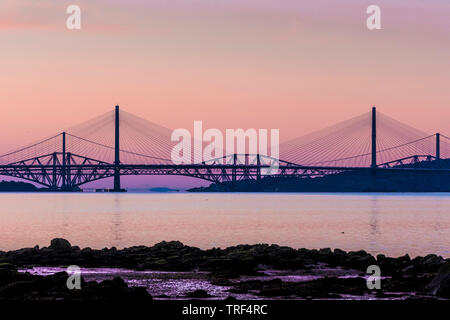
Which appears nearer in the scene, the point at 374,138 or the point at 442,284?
the point at 442,284

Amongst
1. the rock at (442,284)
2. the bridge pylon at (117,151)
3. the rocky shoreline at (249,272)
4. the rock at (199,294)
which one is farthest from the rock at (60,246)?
the bridge pylon at (117,151)

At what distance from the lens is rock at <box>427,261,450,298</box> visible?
12.5 metres

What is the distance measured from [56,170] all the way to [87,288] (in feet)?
282

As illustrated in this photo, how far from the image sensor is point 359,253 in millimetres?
20062

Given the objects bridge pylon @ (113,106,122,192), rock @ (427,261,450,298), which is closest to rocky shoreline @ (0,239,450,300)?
rock @ (427,261,450,298)

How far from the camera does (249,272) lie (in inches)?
632

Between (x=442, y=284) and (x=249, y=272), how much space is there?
4.60 m

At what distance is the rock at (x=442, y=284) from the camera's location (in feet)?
40.9

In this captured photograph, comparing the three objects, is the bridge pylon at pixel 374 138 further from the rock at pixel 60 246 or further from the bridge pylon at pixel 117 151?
the rock at pixel 60 246

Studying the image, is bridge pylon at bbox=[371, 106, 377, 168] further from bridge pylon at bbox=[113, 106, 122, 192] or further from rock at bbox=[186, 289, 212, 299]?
rock at bbox=[186, 289, 212, 299]

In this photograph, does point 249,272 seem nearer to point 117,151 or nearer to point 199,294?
point 199,294

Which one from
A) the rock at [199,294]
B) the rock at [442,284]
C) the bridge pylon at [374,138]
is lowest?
the rock at [199,294]

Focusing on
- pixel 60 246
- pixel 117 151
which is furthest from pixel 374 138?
pixel 60 246

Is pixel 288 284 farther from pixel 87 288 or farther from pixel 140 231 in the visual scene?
pixel 140 231
